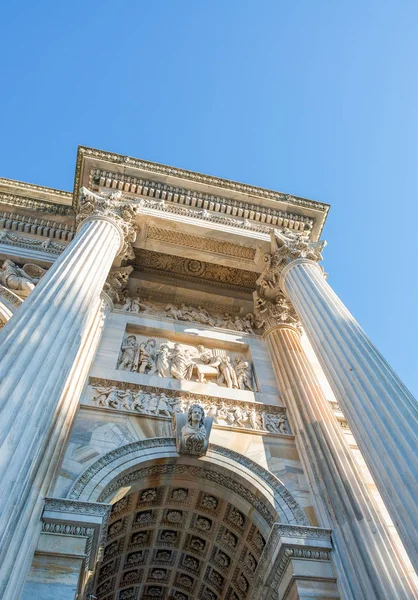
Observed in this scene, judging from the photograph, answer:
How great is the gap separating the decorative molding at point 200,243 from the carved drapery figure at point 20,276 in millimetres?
3376

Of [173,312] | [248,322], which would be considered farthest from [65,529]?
[248,322]

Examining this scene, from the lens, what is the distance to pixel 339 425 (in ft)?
31.0

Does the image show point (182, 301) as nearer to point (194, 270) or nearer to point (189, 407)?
point (194, 270)

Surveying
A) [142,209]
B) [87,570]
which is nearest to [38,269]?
[142,209]

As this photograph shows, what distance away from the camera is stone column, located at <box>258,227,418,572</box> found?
238 inches

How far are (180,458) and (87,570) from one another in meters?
2.40

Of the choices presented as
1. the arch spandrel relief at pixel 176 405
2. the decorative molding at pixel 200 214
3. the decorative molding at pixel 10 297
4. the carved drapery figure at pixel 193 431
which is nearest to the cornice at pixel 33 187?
the decorative molding at pixel 200 214

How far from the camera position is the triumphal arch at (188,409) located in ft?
20.8

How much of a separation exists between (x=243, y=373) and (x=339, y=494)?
420 centimetres

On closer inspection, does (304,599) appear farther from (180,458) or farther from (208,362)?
(208,362)

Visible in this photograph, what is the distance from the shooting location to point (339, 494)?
25.7 ft

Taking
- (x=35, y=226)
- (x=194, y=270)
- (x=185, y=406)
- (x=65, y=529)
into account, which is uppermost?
(x=35, y=226)

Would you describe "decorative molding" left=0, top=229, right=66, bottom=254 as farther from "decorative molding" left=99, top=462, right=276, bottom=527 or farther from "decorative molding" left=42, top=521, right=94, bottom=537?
"decorative molding" left=42, top=521, right=94, bottom=537

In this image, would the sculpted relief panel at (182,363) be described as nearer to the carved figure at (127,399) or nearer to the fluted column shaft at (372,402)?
the carved figure at (127,399)
